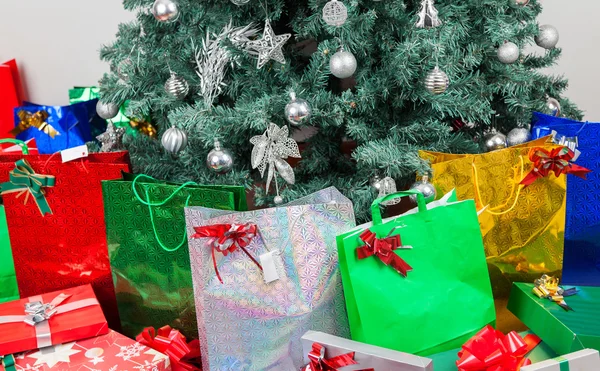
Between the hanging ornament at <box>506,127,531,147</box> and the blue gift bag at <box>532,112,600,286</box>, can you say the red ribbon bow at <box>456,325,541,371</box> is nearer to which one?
the blue gift bag at <box>532,112,600,286</box>

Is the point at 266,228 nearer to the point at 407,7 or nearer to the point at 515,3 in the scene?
the point at 407,7

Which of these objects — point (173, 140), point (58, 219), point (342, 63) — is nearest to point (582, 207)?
point (342, 63)

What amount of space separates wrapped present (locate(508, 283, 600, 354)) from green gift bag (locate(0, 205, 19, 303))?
1.06 metres

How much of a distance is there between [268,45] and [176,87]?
0.22m

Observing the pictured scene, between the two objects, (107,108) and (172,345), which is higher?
(107,108)

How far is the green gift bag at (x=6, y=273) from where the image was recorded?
1.24 metres

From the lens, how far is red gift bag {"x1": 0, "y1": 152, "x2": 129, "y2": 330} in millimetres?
1198

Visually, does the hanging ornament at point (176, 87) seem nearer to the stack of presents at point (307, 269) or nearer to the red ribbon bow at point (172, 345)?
the stack of presents at point (307, 269)

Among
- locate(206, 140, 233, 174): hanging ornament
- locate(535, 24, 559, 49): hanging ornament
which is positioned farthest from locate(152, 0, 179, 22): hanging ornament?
locate(535, 24, 559, 49): hanging ornament

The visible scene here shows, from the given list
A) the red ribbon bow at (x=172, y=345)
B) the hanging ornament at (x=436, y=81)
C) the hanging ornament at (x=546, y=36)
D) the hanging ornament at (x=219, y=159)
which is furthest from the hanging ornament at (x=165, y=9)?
the hanging ornament at (x=546, y=36)

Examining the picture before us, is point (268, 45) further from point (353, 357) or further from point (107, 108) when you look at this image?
point (353, 357)

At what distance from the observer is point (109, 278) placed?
1277mm

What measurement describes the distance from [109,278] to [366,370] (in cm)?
67

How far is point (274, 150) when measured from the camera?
44.4 inches
